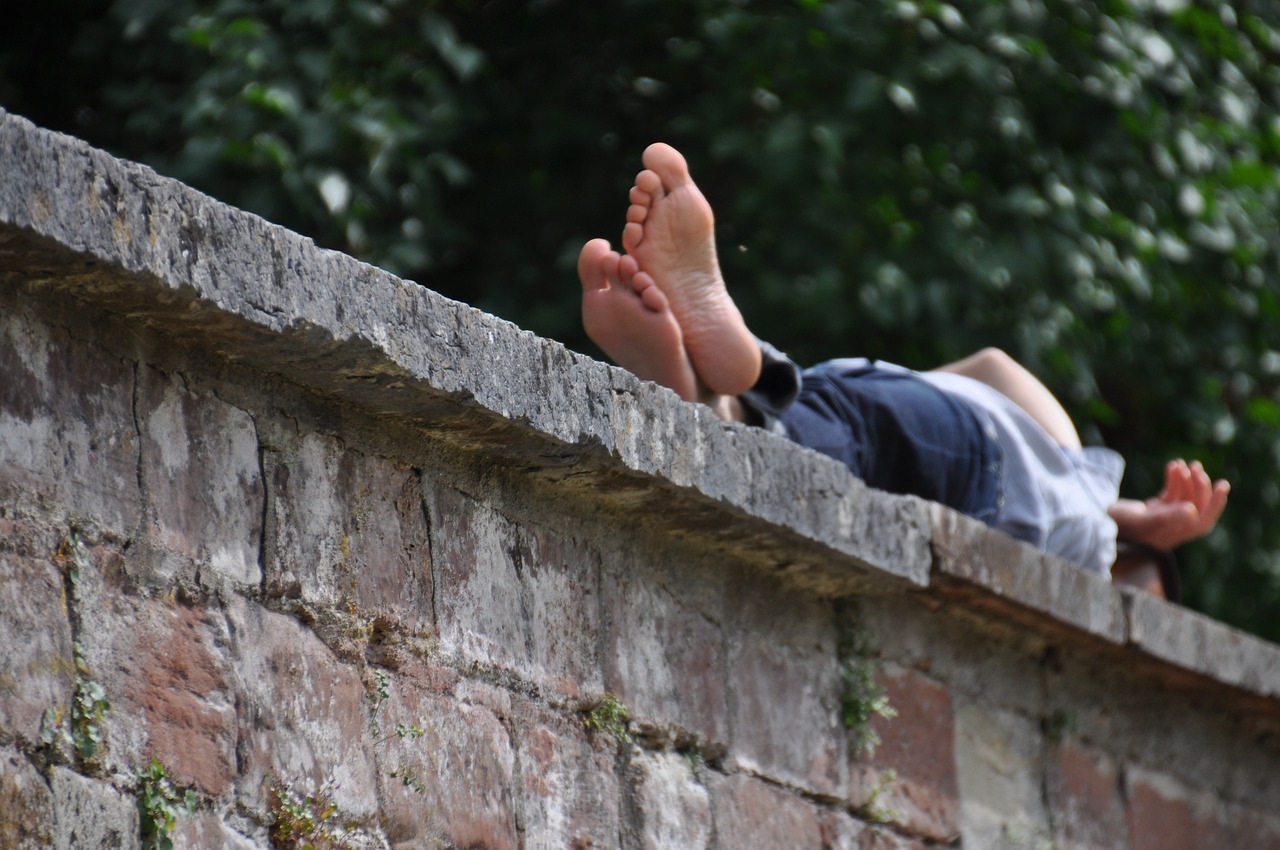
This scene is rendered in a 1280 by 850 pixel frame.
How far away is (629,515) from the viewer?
2172mm

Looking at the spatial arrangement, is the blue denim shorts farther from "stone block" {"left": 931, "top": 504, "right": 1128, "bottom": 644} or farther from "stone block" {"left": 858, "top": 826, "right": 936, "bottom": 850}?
"stone block" {"left": 858, "top": 826, "right": 936, "bottom": 850}

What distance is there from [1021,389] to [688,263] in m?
1.07

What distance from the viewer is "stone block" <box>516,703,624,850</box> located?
1960 millimetres

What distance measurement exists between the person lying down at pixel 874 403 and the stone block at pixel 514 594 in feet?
1.55

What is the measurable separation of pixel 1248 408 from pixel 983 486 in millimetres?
2646

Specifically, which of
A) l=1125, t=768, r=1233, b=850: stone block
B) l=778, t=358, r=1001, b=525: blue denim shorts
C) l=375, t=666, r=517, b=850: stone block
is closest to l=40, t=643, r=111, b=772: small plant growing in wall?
l=375, t=666, r=517, b=850: stone block

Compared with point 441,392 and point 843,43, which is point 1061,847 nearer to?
point 441,392

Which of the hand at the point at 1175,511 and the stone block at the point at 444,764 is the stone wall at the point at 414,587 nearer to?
the stone block at the point at 444,764

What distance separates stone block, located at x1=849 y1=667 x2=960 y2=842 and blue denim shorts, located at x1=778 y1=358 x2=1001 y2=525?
1.24 feet

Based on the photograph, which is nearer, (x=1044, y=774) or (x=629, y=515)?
(x=629, y=515)

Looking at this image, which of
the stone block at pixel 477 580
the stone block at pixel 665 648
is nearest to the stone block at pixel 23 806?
the stone block at pixel 477 580

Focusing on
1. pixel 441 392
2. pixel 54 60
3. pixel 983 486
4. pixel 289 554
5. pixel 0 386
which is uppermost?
pixel 0 386

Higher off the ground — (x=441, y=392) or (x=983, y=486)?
(x=441, y=392)

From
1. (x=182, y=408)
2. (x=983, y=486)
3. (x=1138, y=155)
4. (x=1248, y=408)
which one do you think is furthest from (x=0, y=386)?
(x=1248, y=408)
